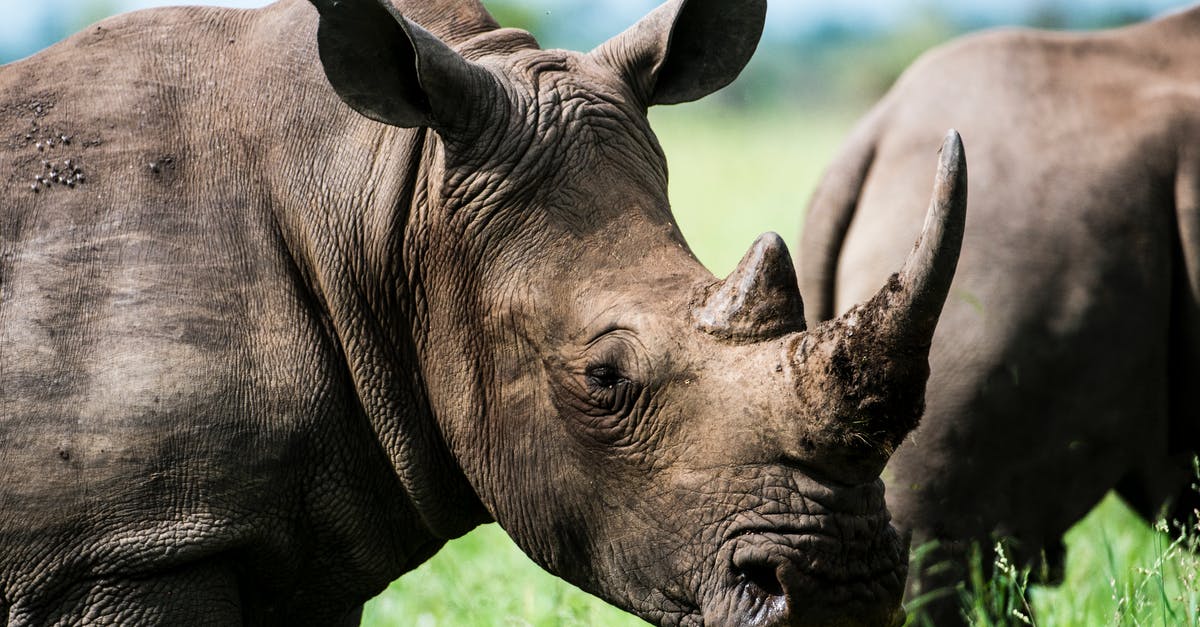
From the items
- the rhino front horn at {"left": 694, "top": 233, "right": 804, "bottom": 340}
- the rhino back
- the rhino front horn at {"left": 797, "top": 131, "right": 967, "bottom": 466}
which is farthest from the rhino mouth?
the rhino back

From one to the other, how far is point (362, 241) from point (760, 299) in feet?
3.56

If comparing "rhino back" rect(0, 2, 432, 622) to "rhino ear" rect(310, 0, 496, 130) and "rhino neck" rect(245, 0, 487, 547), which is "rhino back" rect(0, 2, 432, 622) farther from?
"rhino ear" rect(310, 0, 496, 130)

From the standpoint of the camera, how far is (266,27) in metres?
4.22

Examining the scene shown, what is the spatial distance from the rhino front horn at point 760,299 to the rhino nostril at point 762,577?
52 centimetres

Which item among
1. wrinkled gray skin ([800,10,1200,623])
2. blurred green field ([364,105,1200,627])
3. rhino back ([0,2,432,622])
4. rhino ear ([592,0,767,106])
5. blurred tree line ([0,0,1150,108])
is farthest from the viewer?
blurred tree line ([0,0,1150,108])

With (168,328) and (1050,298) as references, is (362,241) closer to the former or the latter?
(168,328)

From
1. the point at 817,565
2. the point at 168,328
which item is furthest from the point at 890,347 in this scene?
the point at 168,328

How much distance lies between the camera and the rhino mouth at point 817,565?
11.3 ft

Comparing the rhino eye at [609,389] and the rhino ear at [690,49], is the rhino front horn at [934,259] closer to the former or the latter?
the rhino eye at [609,389]

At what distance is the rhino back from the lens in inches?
145

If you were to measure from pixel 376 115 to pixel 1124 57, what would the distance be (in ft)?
12.2

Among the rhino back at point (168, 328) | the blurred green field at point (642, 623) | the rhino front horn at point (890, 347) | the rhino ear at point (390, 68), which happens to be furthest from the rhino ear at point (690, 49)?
the blurred green field at point (642, 623)

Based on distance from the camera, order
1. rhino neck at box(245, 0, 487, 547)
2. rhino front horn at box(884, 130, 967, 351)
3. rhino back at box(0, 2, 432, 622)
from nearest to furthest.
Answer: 1. rhino front horn at box(884, 130, 967, 351)
2. rhino back at box(0, 2, 432, 622)
3. rhino neck at box(245, 0, 487, 547)

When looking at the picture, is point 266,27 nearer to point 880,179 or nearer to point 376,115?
point 376,115
